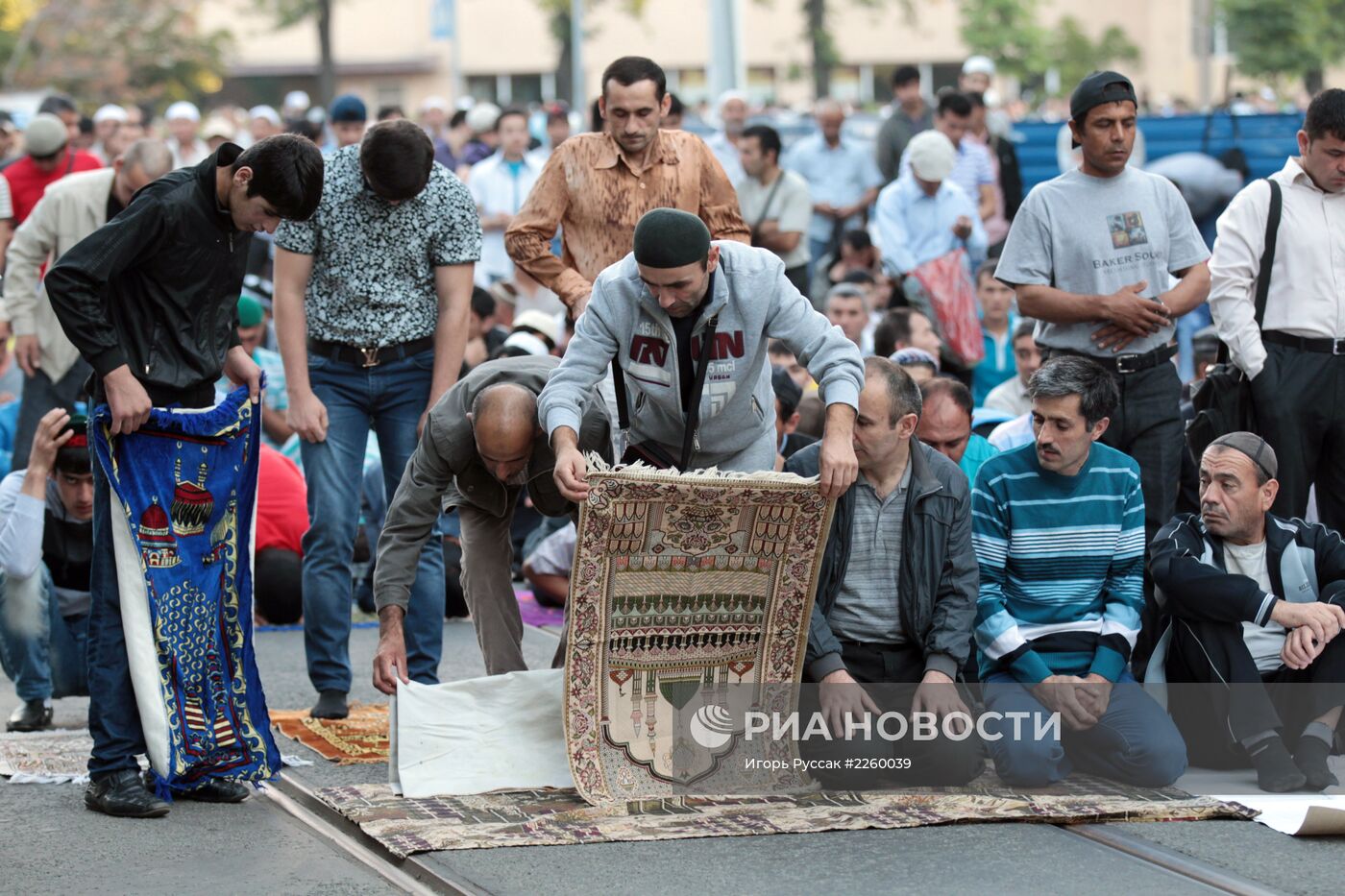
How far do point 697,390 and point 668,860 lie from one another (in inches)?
53.0

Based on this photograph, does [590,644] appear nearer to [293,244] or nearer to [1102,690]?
[1102,690]

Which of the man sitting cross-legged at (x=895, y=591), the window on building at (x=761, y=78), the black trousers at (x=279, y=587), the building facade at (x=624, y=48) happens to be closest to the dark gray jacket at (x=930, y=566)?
the man sitting cross-legged at (x=895, y=591)

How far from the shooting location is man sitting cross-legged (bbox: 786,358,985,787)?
5.64 metres

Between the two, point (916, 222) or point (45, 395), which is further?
point (916, 222)

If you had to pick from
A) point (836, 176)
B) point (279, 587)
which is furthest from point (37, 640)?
point (836, 176)

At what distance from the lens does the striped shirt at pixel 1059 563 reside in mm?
5941

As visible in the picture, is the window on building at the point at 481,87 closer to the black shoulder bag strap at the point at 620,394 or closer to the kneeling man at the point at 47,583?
the kneeling man at the point at 47,583

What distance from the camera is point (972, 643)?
20.0 ft

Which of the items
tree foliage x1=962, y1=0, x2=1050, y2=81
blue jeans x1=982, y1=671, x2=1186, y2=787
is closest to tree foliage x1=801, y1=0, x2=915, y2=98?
tree foliage x1=962, y1=0, x2=1050, y2=81

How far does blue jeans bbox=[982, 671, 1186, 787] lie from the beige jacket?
453 cm

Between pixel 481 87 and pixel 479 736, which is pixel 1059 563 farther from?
pixel 481 87

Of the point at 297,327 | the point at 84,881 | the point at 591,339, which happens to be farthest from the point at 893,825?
the point at 297,327

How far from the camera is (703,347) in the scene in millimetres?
5344

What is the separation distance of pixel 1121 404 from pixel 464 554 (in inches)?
96.3
